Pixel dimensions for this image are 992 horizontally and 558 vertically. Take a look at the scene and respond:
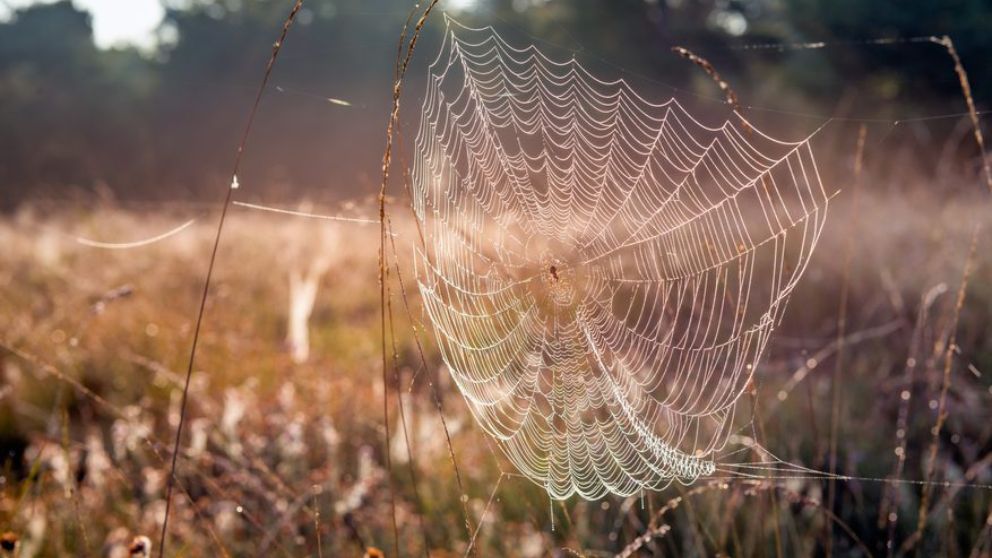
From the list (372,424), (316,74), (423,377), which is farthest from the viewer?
(316,74)

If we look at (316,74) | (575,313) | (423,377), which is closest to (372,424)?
(575,313)

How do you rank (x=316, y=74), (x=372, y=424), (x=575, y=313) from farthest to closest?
(x=316, y=74) < (x=575, y=313) < (x=372, y=424)

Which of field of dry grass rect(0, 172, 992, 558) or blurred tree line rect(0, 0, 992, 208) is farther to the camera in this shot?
blurred tree line rect(0, 0, 992, 208)

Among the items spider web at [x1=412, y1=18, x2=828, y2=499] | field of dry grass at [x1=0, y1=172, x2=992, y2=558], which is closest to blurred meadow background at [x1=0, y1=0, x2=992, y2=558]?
field of dry grass at [x1=0, y1=172, x2=992, y2=558]

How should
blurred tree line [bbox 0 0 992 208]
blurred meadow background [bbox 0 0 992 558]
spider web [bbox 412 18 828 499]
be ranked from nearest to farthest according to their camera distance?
spider web [bbox 412 18 828 499] < blurred meadow background [bbox 0 0 992 558] < blurred tree line [bbox 0 0 992 208]

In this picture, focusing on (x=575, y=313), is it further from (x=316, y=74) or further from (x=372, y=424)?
(x=316, y=74)

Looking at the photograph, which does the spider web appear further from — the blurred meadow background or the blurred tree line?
the blurred tree line
